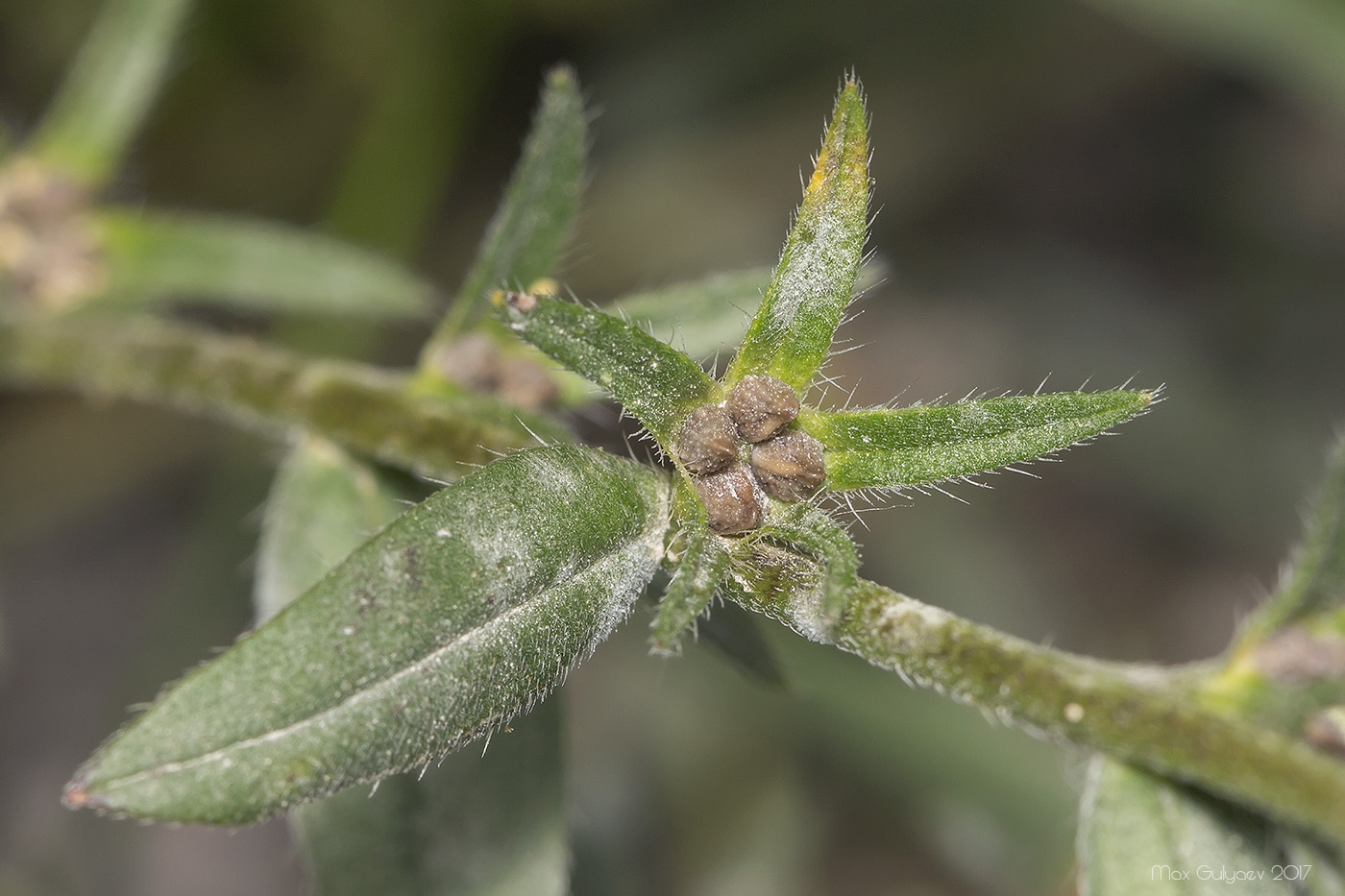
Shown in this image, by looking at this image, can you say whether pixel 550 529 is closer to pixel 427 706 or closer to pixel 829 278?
pixel 427 706

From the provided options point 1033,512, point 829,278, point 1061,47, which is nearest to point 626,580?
point 829,278

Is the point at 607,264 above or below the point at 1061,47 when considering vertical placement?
below

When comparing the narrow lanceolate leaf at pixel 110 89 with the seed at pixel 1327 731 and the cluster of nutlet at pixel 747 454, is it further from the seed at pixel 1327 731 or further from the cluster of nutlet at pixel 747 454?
the seed at pixel 1327 731

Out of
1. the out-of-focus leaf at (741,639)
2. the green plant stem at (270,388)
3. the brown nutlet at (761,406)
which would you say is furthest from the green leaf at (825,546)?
the green plant stem at (270,388)

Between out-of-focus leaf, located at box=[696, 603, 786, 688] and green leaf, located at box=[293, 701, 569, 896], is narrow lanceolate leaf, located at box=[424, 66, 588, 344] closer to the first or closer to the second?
out-of-focus leaf, located at box=[696, 603, 786, 688]

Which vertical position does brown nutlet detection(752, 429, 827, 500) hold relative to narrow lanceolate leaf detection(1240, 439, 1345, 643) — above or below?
below

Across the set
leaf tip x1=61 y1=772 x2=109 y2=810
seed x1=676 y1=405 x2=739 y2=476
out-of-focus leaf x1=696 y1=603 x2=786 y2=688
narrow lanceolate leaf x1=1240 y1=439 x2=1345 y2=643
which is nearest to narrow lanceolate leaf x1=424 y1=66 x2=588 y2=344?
seed x1=676 y1=405 x2=739 y2=476

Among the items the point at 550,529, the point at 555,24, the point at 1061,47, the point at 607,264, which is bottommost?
the point at 550,529
